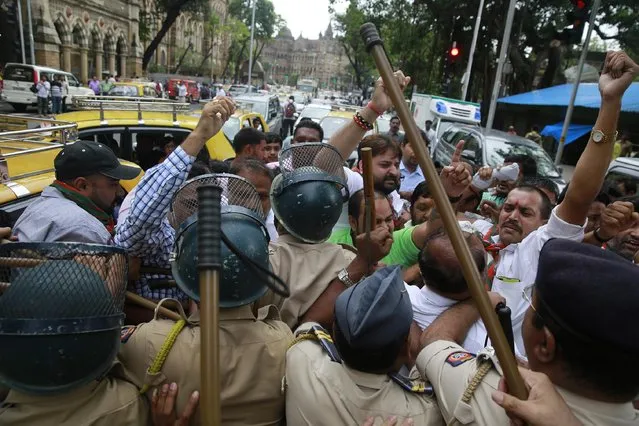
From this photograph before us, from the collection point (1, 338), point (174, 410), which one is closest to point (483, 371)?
point (174, 410)

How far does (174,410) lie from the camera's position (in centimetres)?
145

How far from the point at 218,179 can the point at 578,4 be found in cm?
933

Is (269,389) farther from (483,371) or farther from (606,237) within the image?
(606,237)

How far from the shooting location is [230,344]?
1.52 m

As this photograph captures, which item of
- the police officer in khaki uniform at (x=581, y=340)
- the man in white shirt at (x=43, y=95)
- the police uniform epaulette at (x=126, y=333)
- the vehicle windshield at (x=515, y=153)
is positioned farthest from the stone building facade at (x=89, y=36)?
the police officer in khaki uniform at (x=581, y=340)

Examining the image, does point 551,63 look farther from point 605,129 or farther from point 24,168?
point 24,168

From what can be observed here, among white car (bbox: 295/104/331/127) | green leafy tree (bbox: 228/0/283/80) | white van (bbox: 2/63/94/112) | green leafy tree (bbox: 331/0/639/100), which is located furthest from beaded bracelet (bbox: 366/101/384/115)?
green leafy tree (bbox: 228/0/283/80)

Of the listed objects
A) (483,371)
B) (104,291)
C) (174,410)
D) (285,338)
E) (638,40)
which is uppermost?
(638,40)

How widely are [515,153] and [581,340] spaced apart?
28.7ft

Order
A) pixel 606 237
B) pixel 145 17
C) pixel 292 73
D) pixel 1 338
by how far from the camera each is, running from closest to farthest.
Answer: pixel 1 338, pixel 606 237, pixel 145 17, pixel 292 73

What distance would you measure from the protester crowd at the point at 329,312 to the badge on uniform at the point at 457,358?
0.01 metres

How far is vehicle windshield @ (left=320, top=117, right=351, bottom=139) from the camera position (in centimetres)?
1066

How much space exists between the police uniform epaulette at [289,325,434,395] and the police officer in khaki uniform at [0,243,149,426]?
61 centimetres

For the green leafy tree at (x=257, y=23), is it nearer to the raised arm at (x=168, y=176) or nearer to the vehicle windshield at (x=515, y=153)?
the vehicle windshield at (x=515, y=153)
